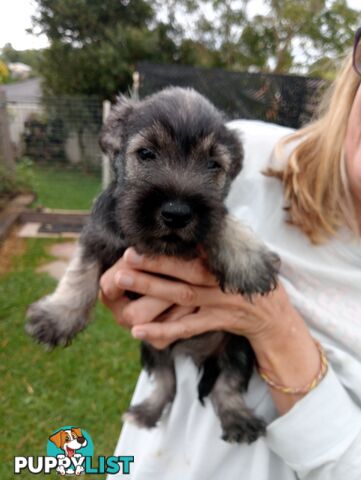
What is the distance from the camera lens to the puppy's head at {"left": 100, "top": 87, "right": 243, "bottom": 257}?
1.28 m

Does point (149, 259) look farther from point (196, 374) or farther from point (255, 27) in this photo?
point (255, 27)

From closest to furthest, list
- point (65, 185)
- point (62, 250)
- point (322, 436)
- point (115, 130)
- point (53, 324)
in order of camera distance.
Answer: point (322, 436)
point (53, 324)
point (115, 130)
point (62, 250)
point (65, 185)

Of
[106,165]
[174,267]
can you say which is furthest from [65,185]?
[174,267]

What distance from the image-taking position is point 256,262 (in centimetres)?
138

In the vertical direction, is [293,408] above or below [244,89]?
below

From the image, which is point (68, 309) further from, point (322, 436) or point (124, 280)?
point (322, 436)

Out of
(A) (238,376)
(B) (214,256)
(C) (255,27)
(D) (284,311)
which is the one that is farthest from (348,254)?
(C) (255,27)

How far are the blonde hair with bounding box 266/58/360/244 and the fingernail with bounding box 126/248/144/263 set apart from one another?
56 cm

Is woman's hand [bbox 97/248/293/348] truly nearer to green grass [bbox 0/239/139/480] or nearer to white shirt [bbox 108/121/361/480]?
white shirt [bbox 108/121/361/480]

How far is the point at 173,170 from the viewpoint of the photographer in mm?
1377

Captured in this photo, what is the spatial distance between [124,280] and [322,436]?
2.34ft

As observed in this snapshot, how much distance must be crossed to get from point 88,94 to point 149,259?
11.9 m

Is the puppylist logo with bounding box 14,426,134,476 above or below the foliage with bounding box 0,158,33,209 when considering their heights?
above

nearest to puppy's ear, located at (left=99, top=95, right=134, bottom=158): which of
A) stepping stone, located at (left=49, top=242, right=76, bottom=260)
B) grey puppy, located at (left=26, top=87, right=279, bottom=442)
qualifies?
grey puppy, located at (left=26, top=87, right=279, bottom=442)
